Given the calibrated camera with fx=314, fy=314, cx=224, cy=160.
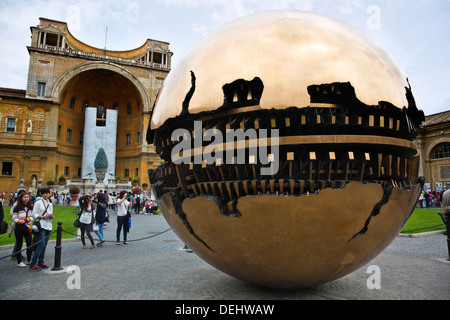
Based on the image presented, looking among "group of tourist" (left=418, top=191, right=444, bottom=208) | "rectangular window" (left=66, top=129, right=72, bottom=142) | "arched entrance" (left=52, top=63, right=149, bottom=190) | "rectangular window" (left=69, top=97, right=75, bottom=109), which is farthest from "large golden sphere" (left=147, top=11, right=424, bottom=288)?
"rectangular window" (left=69, top=97, right=75, bottom=109)

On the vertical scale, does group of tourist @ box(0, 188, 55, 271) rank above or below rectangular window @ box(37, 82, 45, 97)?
below

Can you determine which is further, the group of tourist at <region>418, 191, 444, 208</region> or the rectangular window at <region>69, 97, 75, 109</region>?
the rectangular window at <region>69, 97, 75, 109</region>

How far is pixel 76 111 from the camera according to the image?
4162 centimetres

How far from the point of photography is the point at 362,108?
8.72 ft

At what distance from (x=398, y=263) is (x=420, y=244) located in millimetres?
3159

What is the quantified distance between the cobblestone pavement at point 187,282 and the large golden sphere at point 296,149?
2.97 ft

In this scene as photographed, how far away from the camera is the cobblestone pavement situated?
3.68m

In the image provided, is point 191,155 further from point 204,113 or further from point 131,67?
point 131,67

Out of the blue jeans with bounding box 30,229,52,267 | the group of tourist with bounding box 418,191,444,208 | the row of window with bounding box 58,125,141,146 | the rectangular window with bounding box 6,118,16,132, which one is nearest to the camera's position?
the blue jeans with bounding box 30,229,52,267

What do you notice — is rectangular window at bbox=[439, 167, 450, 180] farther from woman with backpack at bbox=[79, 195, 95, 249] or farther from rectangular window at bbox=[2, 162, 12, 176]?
rectangular window at bbox=[2, 162, 12, 176]

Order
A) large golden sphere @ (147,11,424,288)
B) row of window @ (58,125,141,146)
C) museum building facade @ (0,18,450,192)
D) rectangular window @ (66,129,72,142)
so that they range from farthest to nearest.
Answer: rectangular window @ (66,129,72,142)
row of window @ (58,125,141,146)
museum building facade @ (0,18,450,192)
large golden sphere @ (147,11,424,288)

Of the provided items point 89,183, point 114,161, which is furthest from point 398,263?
point 114,161
